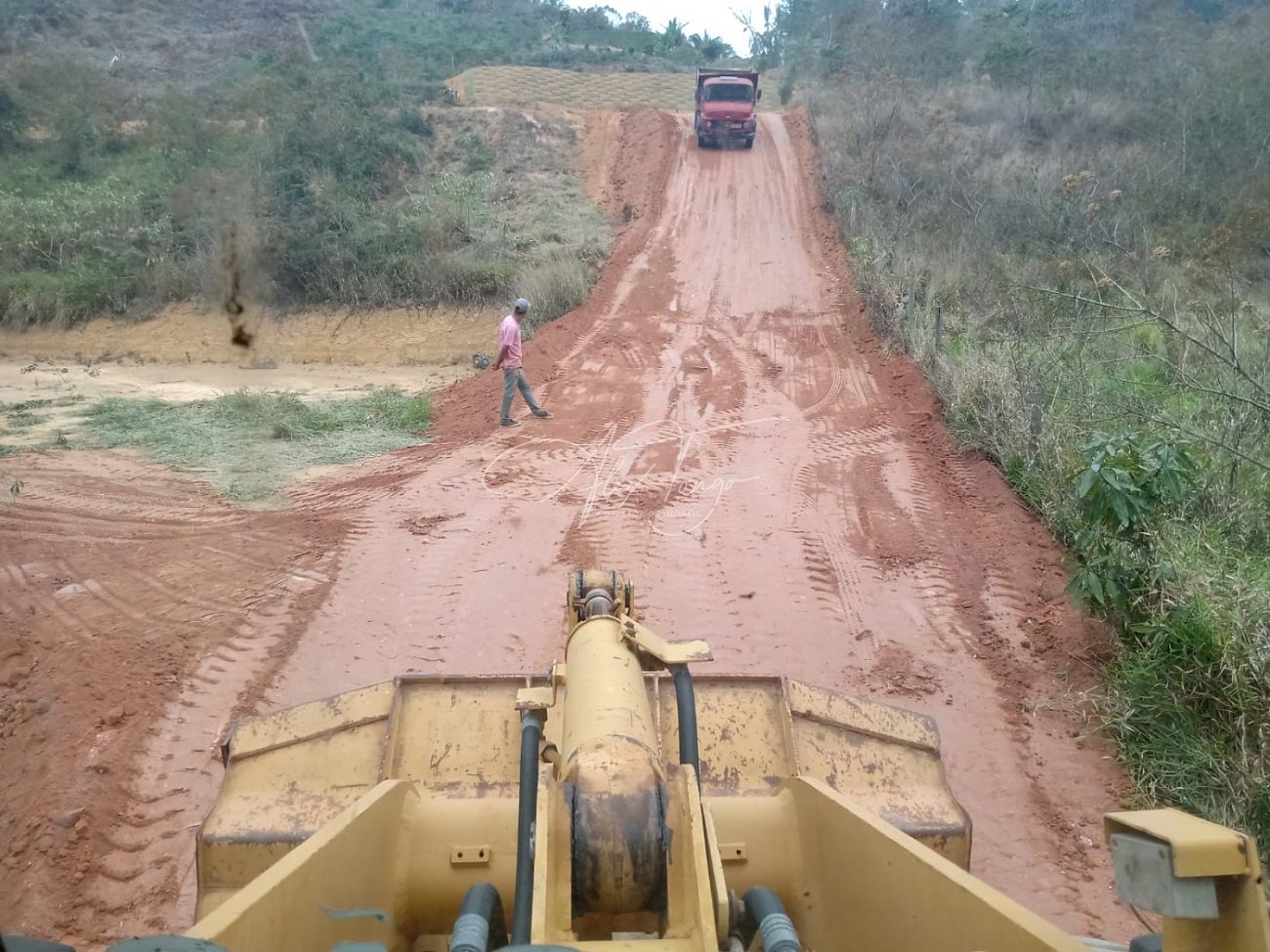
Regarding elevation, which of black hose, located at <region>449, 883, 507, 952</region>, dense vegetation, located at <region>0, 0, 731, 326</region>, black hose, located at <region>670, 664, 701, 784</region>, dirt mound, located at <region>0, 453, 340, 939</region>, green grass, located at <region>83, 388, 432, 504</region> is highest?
dense vegetation, located at <region>0, 0, 731, 326</region>

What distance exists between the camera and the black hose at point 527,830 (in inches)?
90.0

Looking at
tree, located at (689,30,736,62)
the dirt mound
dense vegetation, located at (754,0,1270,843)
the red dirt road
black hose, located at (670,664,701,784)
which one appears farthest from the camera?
tree, located at (689,30,736,62)

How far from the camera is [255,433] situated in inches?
428

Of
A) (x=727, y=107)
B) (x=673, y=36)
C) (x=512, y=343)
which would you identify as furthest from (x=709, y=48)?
(x=512, y=343)

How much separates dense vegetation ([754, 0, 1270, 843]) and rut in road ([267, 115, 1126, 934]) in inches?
20.0

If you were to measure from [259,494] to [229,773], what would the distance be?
17.9 ft

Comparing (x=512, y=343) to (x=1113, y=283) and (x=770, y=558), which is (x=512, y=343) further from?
(x=1113, y=283)

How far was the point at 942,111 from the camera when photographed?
2502 centimetres

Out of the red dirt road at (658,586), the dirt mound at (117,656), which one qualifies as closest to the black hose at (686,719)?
the red dirt road at (658,586)

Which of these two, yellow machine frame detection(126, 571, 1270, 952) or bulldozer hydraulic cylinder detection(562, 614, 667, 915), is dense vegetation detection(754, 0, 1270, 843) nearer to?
yellow machine frame detection(126, 571, 1270, 952)

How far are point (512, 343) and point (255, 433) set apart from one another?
3.18 m

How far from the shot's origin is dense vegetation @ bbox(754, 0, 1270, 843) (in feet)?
17.1

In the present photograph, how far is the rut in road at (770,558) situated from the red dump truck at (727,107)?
13474 millimetres

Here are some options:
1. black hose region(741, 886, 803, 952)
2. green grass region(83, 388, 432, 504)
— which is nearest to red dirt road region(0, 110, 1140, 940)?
green grass region(83, 388, 432, 504)
